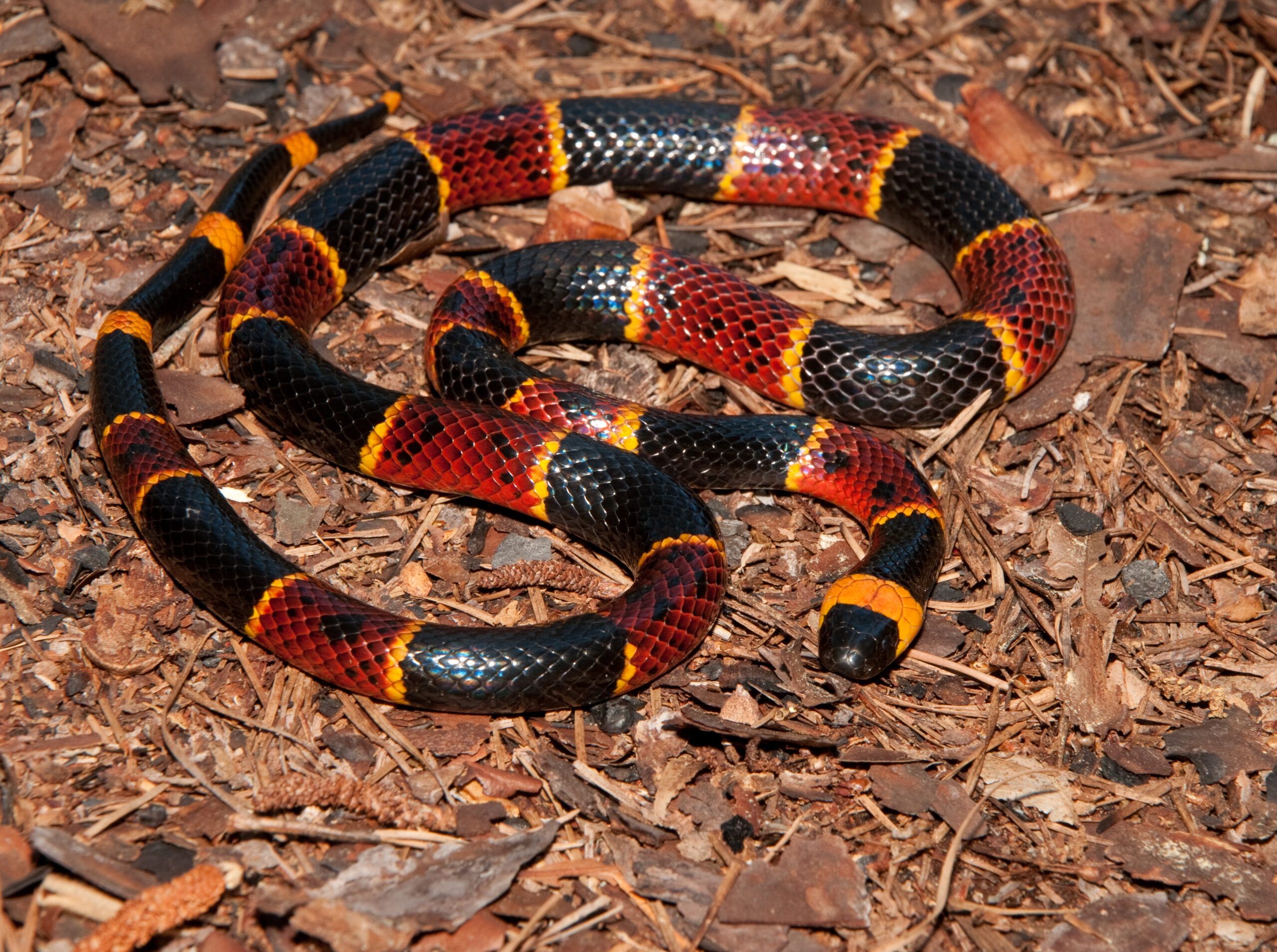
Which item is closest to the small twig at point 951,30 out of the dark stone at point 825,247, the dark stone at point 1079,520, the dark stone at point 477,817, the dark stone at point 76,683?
the dark stone at point 825,247

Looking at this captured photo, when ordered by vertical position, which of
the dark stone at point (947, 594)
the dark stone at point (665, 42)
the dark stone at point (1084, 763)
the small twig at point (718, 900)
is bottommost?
the dark stone at point (1084, 763)

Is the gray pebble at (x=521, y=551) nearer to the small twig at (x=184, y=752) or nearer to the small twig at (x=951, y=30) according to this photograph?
the small twig at (x=184, y=752)

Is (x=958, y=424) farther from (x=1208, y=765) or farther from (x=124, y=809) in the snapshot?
(x=124, y=809)

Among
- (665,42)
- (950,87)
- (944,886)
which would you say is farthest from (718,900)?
(665,42)

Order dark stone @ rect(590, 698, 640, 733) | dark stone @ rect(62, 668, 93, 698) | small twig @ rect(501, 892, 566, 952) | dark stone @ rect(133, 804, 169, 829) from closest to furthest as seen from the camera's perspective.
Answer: small twig @ rect(501, 892, 566, 952)
dark stone @ rect(133, 804, 169, 829)
dark stone @ rect(62, 668, 93, 698)
dark stone @ rect(590, 698, 640, 733)

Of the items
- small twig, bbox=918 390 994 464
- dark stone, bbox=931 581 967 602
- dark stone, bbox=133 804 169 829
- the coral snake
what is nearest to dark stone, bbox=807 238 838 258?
the coral snake

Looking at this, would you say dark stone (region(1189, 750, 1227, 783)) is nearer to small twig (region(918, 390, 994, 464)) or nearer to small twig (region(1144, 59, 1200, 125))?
small twig (region(918, 390, 994, 464))

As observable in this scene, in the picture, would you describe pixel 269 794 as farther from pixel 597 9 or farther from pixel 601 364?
pixel 597 9
